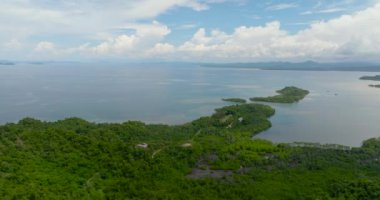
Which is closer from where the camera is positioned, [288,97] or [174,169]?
[174,169]

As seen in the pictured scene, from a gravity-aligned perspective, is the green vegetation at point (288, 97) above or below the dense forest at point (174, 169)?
above

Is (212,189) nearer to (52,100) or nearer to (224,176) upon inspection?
(224,176)

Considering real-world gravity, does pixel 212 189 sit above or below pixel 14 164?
below

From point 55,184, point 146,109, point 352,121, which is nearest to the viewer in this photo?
point 55,184

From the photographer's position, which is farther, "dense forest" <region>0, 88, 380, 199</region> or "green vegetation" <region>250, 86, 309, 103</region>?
"green vegetation" <region>250, 86, 309, 103</region>

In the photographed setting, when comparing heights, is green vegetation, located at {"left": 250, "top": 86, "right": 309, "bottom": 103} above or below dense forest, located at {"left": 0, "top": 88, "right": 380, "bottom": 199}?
above

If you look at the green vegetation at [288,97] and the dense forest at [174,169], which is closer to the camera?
the dense forest at [174,169]

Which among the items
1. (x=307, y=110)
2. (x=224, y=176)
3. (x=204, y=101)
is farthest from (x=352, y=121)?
(x=224, y=176)

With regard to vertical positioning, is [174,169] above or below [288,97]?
A: below
